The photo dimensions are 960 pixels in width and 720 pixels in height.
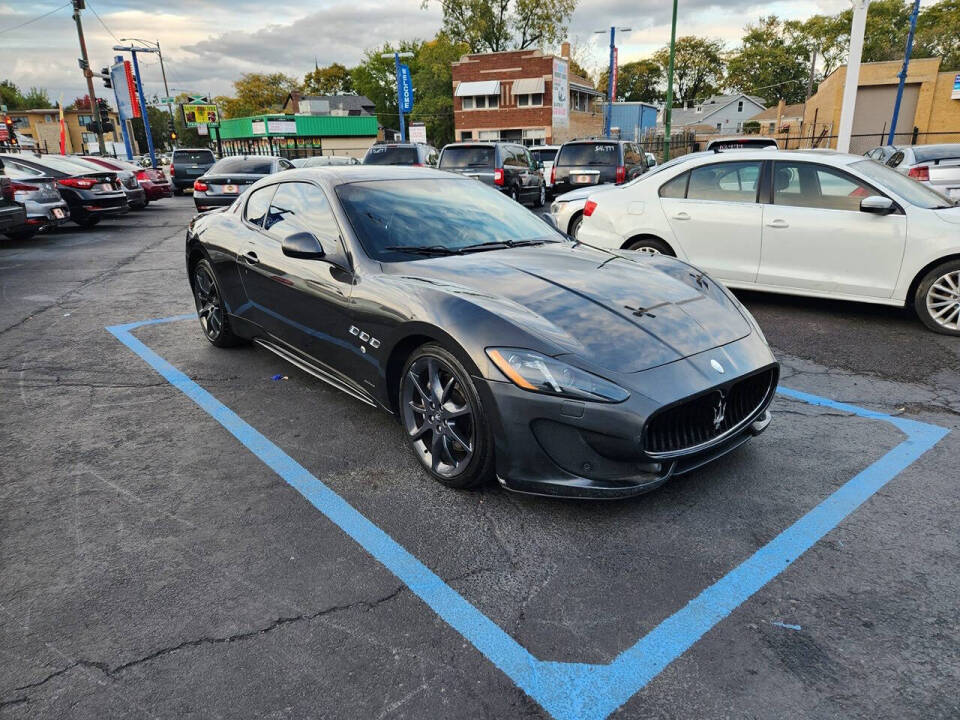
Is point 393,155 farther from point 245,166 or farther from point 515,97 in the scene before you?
point 515,97

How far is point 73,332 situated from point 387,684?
19.1ft

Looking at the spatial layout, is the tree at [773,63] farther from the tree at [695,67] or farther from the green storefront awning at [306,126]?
the green storefront awning at [306,126]

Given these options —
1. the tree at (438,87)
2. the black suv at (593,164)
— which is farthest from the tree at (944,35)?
the black suv at (593,164)

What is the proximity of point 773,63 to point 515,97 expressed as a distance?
5525 cm

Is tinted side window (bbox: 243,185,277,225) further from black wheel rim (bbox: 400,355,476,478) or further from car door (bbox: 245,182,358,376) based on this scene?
black wheel rim (bbox: 400,355,476,478)

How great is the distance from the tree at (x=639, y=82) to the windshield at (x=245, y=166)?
287ft

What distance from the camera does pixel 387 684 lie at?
209 centimetres

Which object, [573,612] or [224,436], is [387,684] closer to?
[573,612]

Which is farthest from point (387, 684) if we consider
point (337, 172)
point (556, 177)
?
point (556, 177)

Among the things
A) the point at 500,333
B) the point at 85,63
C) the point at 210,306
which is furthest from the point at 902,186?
the point at 85,63

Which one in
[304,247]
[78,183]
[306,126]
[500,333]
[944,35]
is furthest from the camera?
[306,126]

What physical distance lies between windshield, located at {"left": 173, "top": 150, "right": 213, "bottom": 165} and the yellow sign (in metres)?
33.1

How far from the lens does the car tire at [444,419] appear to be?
3.00 meters

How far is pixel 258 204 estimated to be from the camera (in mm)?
4875
